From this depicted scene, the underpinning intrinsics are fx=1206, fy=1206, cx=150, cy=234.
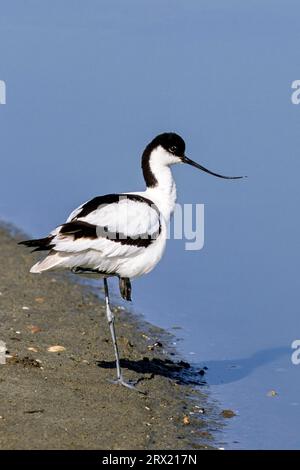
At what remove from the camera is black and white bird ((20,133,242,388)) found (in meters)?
7.13

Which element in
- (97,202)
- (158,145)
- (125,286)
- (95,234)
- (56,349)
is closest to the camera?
(95,234)

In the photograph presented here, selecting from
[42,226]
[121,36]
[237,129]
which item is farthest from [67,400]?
[121,36]

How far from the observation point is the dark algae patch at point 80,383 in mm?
6398

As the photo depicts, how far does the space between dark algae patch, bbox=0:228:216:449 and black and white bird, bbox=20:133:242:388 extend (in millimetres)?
288

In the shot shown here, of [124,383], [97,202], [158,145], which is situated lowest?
[124,383]

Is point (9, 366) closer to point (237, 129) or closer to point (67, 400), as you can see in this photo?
point (67, 400)

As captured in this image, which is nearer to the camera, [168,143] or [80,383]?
[80,383]

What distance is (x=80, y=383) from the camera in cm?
729

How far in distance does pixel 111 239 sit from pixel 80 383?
2.92 feet

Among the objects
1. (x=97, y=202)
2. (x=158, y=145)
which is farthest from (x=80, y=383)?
(x=158, y=145)

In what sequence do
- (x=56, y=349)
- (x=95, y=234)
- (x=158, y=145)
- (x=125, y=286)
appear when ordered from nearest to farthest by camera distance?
(x=95, y=234) < (x=125, y=286) < (x=56, y=349) < (x=158, y=145)

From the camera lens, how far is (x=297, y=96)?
1324 cm

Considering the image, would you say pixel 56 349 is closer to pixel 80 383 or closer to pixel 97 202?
pixel 80 383

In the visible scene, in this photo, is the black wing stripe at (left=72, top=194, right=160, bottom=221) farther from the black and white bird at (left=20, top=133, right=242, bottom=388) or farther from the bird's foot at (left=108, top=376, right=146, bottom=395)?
the bird's foot at (left=108, top=376, right=146, bottom=395)
